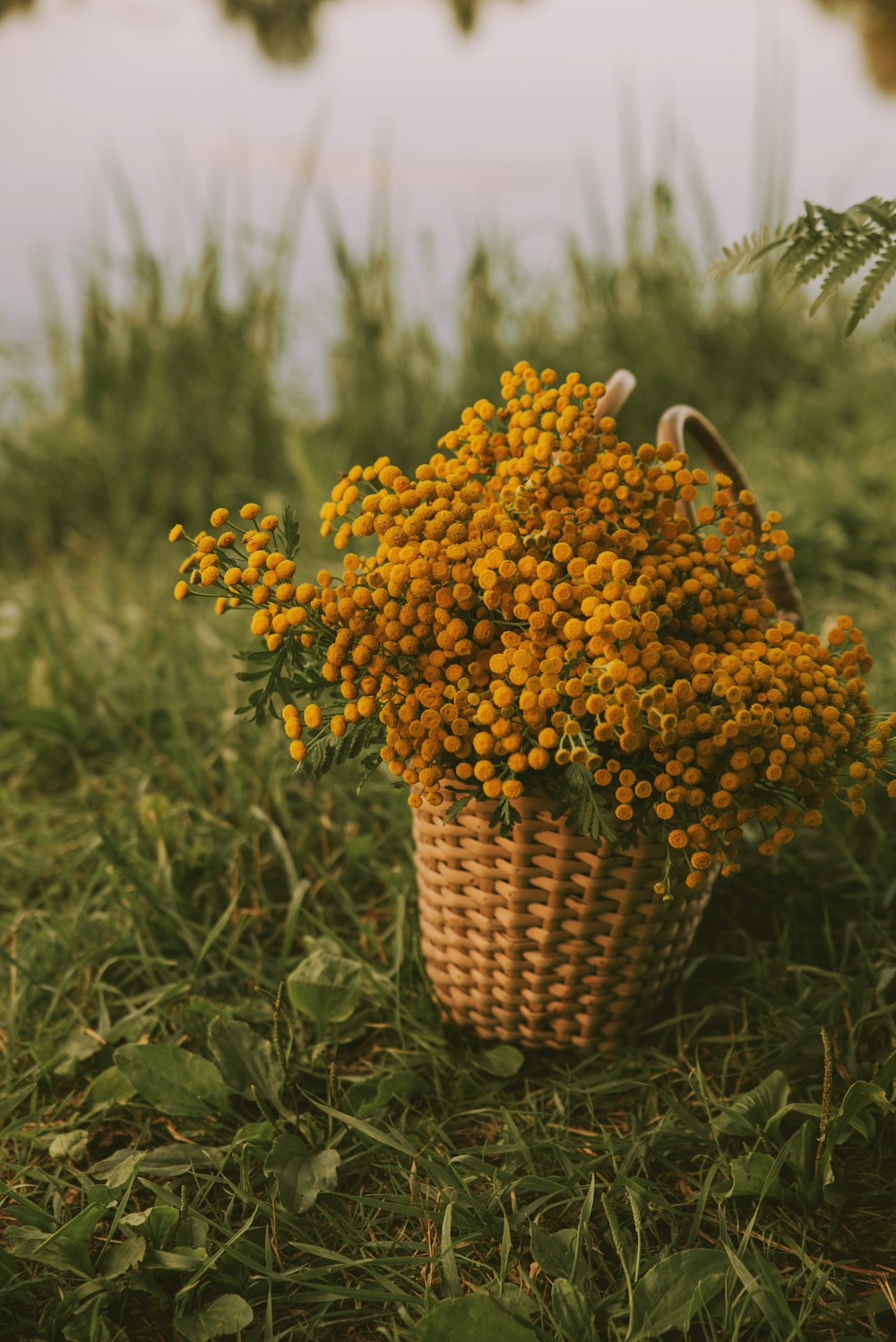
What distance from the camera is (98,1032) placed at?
139 centimetres

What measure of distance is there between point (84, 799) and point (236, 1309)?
97 centimetres

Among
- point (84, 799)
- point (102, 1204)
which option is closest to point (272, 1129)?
point (102, 1204)

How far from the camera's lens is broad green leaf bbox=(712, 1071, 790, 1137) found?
116 cm

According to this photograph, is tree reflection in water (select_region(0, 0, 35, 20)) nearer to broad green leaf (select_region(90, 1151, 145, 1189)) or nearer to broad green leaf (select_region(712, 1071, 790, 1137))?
broad green leaf (select_region(90, 1151, 145, 1189))

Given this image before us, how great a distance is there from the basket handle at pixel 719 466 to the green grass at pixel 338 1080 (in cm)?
37

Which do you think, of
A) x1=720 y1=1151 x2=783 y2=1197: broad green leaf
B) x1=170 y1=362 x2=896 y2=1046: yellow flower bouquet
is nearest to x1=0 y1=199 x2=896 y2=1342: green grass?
x1=720 y1=1151 x2=783 y2=1197: broad green leaf

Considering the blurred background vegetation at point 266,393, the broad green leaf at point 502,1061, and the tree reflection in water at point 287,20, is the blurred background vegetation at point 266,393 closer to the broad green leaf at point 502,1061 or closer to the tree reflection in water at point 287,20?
the broad green leaf at point 502,1061

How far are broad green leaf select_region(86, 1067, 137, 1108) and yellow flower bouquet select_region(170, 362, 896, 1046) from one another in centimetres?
46

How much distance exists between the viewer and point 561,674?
105cm

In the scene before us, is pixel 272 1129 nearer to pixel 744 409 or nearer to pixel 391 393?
pixel 391 393

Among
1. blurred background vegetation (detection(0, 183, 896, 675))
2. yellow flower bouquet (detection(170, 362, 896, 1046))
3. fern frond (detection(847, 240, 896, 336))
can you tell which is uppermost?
fern frond (detection(847, 240, 896, 336))

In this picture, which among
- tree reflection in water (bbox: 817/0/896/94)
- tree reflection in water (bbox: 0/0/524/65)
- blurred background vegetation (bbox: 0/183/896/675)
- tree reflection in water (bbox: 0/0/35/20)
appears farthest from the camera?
tree reflection in water (bbox: 0/0/524/65)

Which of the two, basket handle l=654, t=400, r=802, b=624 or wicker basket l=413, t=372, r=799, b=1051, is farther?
basket handle l=654, t=400, r=802, b=624

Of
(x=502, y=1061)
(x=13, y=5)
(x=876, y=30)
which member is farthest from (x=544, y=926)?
(x=876, y=30)
